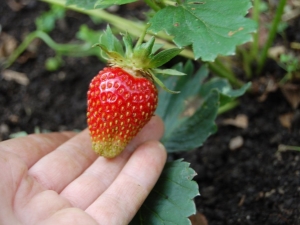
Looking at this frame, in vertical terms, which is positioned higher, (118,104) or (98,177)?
(118,104)

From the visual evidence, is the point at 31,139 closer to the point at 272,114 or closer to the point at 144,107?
the point at 144,107

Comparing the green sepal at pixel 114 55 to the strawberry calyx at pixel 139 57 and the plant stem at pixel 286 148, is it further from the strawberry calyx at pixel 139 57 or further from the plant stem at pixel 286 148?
the plant stem at pixel 286 148

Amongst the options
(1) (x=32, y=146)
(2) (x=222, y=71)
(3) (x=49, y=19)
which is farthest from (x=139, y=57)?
(3) (x=49, y=19)

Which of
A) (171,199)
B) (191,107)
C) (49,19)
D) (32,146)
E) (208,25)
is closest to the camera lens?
(208,25)

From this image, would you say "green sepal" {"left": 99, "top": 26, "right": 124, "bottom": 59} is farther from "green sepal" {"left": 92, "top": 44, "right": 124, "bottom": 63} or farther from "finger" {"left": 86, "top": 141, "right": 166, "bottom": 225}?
"finger" {"left": 86, "top": 141, "right": 166, "bottom": 225}

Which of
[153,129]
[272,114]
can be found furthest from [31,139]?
[272,114]

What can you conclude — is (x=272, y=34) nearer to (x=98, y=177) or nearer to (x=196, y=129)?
(x=196, y=129)
